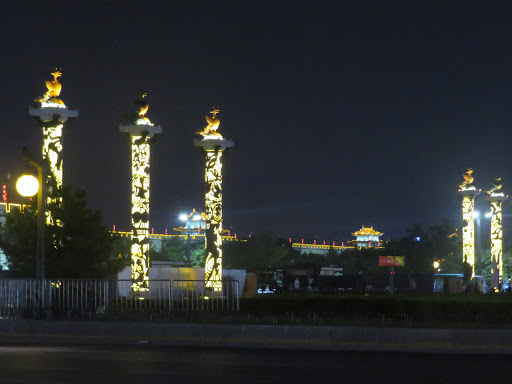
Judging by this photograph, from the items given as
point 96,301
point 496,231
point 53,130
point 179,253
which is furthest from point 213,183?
point 179,253

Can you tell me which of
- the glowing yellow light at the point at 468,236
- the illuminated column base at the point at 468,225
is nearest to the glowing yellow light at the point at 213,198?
the illuminated column base at the point at 468,225

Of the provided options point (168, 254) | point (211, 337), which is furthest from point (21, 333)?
point (168, 254)

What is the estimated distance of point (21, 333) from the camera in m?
26.2

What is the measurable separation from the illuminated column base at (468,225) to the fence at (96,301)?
142ft

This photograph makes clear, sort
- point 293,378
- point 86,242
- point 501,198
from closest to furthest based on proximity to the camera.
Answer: point 293,378 < point 86,242 < point 501,198

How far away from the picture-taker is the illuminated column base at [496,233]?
69.1 m

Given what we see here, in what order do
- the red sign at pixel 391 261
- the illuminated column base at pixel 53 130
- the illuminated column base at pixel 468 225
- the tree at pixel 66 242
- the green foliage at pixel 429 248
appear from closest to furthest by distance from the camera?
the tree at pixel 66 242
the illuminated column base at pixel 53 130
the red sign at pixel 391 261
the illuminated column base at pixel 468 225
the green foliage at pixel 429 248

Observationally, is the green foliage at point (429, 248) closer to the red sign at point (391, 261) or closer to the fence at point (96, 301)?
the red sign at point (391, 261)

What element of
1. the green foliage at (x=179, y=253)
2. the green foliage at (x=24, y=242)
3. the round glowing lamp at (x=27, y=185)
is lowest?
the green foliage at (x=179, y=253)

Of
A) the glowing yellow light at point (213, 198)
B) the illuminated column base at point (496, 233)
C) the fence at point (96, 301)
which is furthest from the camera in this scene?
the illuminated column base at point (496, 233)

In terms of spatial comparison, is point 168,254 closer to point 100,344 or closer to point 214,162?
point 214,162

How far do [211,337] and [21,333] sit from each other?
5731 millimetres

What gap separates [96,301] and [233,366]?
391 inches

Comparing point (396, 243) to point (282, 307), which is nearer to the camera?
point (282, 307)
